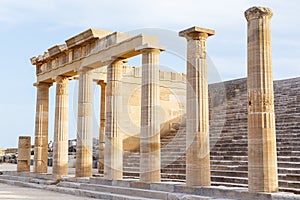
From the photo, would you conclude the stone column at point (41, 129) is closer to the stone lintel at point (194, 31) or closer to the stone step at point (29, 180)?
the stone step at point (29, 180)

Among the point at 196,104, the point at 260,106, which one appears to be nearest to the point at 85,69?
the point at 196,104

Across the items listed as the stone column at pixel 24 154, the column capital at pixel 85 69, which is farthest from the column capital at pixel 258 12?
the stone column at pixel 24 154

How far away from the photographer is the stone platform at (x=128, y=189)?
11945 mm

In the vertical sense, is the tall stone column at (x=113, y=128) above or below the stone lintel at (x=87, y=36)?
below

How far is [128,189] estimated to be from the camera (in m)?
15.7

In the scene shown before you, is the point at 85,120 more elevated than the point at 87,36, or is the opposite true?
the point at 87,36

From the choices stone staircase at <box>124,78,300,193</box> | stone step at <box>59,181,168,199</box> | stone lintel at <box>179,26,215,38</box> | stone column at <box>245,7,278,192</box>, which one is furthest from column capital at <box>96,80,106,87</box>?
stone column at <box>245,7,278,192</box>

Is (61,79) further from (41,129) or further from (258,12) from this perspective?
(258,12)

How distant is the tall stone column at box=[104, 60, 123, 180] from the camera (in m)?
17.9

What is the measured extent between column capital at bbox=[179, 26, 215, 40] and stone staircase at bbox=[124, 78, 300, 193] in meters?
4.55

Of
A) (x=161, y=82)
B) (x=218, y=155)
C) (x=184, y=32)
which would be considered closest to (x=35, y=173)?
(x=161, y=82)

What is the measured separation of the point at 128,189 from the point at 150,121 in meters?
2.50

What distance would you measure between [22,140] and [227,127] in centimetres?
1227

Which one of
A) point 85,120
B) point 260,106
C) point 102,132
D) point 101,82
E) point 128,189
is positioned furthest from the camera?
point 102,132
